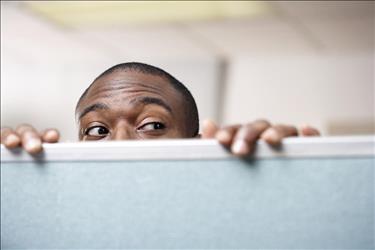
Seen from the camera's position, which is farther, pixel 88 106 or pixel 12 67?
pixel 12 67

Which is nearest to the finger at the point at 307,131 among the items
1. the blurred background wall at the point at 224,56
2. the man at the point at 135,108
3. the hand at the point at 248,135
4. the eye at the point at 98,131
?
the man at the point at 135,108

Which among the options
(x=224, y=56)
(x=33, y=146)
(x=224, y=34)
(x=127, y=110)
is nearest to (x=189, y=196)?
(x=33, y=146)

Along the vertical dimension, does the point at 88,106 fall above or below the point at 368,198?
above

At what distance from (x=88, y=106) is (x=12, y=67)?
10.7ft

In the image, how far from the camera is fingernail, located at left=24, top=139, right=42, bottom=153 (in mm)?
619

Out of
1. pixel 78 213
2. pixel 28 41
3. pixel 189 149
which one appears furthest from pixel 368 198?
pixel 28 41

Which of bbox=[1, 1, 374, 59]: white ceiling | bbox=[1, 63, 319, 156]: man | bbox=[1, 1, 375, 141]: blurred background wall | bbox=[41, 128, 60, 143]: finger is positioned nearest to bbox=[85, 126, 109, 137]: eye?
bbox=[1, 63, 319, 156]: man

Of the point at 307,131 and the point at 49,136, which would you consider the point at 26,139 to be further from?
the point at 307,131

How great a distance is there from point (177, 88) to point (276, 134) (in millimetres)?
386

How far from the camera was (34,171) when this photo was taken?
63cm

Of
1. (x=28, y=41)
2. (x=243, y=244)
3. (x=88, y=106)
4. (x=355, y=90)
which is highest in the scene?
(x=28, y=41)

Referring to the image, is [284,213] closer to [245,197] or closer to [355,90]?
[245,197]

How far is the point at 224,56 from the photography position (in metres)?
4.20

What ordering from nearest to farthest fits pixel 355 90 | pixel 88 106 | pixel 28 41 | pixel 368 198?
pixel 368 198, pixel 88 106, pixel 28 41, pixel 355 90
